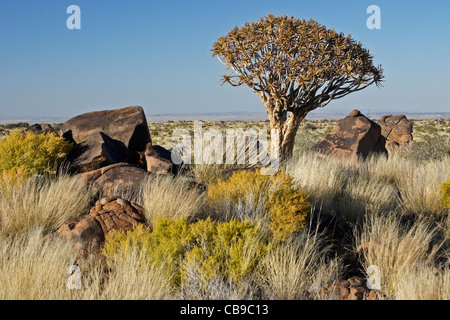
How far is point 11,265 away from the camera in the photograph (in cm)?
401

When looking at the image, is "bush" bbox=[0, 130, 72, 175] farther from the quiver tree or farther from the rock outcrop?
the quiver tree

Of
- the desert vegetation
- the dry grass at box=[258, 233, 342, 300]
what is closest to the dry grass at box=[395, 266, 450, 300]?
the desert vegetation

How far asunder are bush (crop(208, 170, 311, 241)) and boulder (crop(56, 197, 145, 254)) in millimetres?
1363

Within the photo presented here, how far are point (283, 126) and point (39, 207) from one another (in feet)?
26.1

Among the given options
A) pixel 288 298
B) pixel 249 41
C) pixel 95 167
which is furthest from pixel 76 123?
pixel 288 298

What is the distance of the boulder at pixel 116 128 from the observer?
32.8 ft

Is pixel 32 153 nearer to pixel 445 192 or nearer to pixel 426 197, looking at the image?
pixel 426 197

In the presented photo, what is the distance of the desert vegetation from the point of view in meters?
3.97

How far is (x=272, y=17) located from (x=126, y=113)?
467 cm

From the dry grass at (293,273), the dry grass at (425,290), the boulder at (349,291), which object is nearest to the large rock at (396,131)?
the dry grass at (293,273)

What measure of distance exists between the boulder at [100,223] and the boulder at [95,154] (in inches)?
105

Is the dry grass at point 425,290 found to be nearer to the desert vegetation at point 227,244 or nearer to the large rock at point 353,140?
the desert vegetation at point 227,244

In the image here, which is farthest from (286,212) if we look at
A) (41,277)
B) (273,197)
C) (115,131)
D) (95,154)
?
(115,131)

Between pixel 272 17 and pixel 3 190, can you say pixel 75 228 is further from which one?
pixel 272 17
